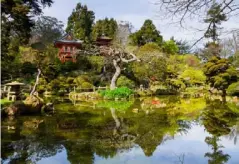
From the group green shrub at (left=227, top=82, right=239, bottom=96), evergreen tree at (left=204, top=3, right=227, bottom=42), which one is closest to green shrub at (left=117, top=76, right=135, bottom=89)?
green shrub at (left=227, top=82, right=239, bottom=96)

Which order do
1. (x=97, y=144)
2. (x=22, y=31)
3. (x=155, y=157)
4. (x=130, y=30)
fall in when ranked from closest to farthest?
1. (x=155, y=157)
2. (x=97, y=144)
3. (x=22, y=31)
4. (x=130, y=30)

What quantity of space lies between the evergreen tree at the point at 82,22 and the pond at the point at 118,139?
20817mm

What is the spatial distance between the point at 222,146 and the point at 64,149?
369 cm

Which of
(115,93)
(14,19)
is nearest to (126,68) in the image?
(115,93)

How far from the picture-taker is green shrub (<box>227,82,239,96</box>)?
20.7 metres

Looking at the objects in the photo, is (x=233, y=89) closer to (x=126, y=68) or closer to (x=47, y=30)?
(x=126, y=68)

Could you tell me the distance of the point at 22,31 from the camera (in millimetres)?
12078

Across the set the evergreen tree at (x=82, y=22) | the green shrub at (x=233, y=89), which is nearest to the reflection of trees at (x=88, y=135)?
the green shrub at (x=233, y=89)

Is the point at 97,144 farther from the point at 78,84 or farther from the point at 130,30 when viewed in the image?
the point at 130,30

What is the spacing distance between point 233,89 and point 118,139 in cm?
1530

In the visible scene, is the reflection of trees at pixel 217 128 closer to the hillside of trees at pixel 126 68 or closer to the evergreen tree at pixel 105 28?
the hillside of trees at pixel 126 68

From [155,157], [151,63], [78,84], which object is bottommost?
[155,157]

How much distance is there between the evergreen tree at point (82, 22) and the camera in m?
31.5

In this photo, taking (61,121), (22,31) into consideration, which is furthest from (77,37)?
(61,121)
